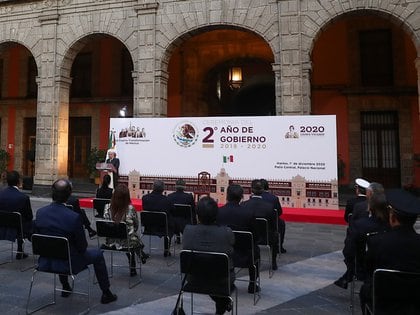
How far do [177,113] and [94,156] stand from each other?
13.5 feet

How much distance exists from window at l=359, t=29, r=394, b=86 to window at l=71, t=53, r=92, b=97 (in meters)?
12.7

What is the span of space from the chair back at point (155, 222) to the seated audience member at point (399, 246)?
345cm

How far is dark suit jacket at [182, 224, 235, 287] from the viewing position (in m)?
3.37

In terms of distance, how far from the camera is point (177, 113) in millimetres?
16609

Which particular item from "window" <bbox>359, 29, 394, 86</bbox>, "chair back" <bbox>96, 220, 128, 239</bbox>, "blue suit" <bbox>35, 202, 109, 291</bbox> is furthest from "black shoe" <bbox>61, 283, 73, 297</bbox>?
"window" <bbox>359, 29, 394, 86</bbox>

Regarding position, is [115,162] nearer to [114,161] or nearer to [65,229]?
[114,161]

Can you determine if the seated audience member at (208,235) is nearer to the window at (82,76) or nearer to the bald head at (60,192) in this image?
the bald head at (60,192)

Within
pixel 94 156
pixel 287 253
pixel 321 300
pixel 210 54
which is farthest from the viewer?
pixel 210 54

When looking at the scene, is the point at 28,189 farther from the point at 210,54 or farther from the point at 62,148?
the point at 210,54

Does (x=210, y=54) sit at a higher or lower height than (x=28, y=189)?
higher

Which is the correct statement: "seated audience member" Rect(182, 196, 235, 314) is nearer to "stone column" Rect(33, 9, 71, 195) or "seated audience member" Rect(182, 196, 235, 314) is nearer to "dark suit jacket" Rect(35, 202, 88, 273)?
"dark suit jacket" Rect(35, 202, 88, 273)

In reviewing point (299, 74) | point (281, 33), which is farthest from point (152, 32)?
point (299, 74)

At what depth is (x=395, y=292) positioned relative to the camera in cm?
259

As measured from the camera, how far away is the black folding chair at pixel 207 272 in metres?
3.20
